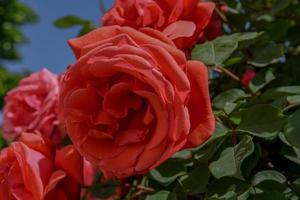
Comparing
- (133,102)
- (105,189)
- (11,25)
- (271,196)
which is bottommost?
(11,25)

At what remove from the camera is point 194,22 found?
61 centimetres

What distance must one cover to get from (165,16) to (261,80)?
0.17 m

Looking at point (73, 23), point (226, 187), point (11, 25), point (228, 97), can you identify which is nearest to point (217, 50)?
point (228, 97)

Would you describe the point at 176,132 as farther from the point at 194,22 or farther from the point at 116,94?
the point at 194,22

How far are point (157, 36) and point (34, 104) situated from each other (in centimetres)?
48

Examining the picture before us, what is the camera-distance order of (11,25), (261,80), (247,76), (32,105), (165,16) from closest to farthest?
(165,16), (261,80), (247,76), (32,105), (11,25)

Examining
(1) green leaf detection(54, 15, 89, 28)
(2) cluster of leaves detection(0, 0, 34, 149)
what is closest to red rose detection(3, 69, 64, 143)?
(1) green leaf detection(54, 15, 89, 28)

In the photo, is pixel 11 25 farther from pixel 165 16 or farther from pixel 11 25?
pixel 165 16

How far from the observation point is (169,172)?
0.61 meters

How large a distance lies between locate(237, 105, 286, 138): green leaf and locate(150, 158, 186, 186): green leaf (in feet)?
0.31

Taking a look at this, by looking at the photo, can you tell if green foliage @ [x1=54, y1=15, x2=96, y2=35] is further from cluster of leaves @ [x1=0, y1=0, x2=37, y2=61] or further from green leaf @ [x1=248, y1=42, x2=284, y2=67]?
cluster of leaves @ [x1=0, y1=0, x2=37, y2=61]

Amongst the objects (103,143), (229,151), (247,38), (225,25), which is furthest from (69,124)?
(225,25)

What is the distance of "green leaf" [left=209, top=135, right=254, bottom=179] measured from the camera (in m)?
0.50

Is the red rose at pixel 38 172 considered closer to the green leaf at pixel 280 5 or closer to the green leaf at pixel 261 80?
the green leaf at pixel 261 80
